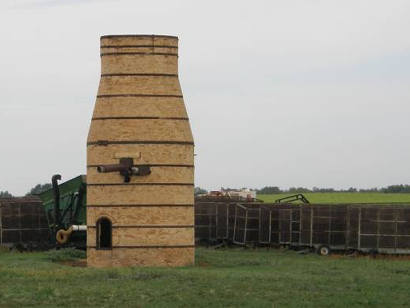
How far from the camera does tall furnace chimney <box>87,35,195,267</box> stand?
120ft

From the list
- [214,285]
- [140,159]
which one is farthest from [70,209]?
[214,285]

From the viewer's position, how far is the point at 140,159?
36688mm

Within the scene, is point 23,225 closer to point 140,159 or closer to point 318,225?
point 318,225

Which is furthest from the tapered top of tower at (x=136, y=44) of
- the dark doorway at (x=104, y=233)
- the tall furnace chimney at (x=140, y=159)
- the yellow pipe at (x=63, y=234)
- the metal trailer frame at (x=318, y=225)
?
the metal trailer frame at (x=318, y=225)

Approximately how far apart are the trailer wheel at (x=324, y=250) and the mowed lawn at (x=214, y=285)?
613 centimetres

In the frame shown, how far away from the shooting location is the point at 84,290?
2883cm

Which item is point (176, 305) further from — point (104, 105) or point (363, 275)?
point (104, 105)

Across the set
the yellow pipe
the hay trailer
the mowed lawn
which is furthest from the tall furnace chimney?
the hay trailer

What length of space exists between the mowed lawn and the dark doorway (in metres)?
1.25

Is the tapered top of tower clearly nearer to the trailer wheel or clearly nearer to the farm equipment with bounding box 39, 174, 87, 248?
the farm equipment with bounding box 39, 174, 87, 248

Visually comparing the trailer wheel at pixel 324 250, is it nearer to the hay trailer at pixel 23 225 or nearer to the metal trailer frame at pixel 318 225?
the metal trailer frame at pixel 318 225

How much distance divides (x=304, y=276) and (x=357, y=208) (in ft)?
39.3

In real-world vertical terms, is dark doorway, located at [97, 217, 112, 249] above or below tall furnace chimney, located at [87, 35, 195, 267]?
below

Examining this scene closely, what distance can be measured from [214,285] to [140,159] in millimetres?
8013
